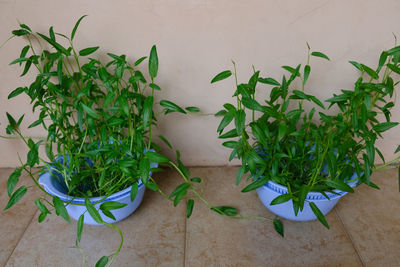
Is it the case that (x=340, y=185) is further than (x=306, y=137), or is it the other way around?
(x=306, y=137)

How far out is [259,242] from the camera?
95cm

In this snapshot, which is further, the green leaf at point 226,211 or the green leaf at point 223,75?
the green leaf at point 226,211

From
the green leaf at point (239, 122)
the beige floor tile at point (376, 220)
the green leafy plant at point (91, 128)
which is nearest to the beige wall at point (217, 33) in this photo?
the green leafy plant at point (91, 128)

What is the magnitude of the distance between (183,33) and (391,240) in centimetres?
97

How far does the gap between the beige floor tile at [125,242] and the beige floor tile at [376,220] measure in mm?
584

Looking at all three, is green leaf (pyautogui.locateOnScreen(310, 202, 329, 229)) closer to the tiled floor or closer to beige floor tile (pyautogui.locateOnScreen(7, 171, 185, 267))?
the tiled floor

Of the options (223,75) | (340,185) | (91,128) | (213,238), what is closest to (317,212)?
(340,185)

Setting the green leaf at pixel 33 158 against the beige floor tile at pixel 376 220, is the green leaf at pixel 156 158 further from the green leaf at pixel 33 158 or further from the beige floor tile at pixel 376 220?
the beige floor tile at pixel 376 220

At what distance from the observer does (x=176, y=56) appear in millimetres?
1022

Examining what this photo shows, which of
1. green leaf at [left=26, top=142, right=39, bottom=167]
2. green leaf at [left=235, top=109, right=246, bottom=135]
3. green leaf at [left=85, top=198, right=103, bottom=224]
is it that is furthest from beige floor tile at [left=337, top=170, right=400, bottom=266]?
green leaf at [left=26, top=142, right=39, bottom=167]

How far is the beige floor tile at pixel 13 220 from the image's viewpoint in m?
0.95

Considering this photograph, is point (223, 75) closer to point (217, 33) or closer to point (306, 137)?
point (217, 33)

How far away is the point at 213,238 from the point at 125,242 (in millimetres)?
288

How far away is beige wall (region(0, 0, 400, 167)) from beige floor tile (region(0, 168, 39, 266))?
40 cm
